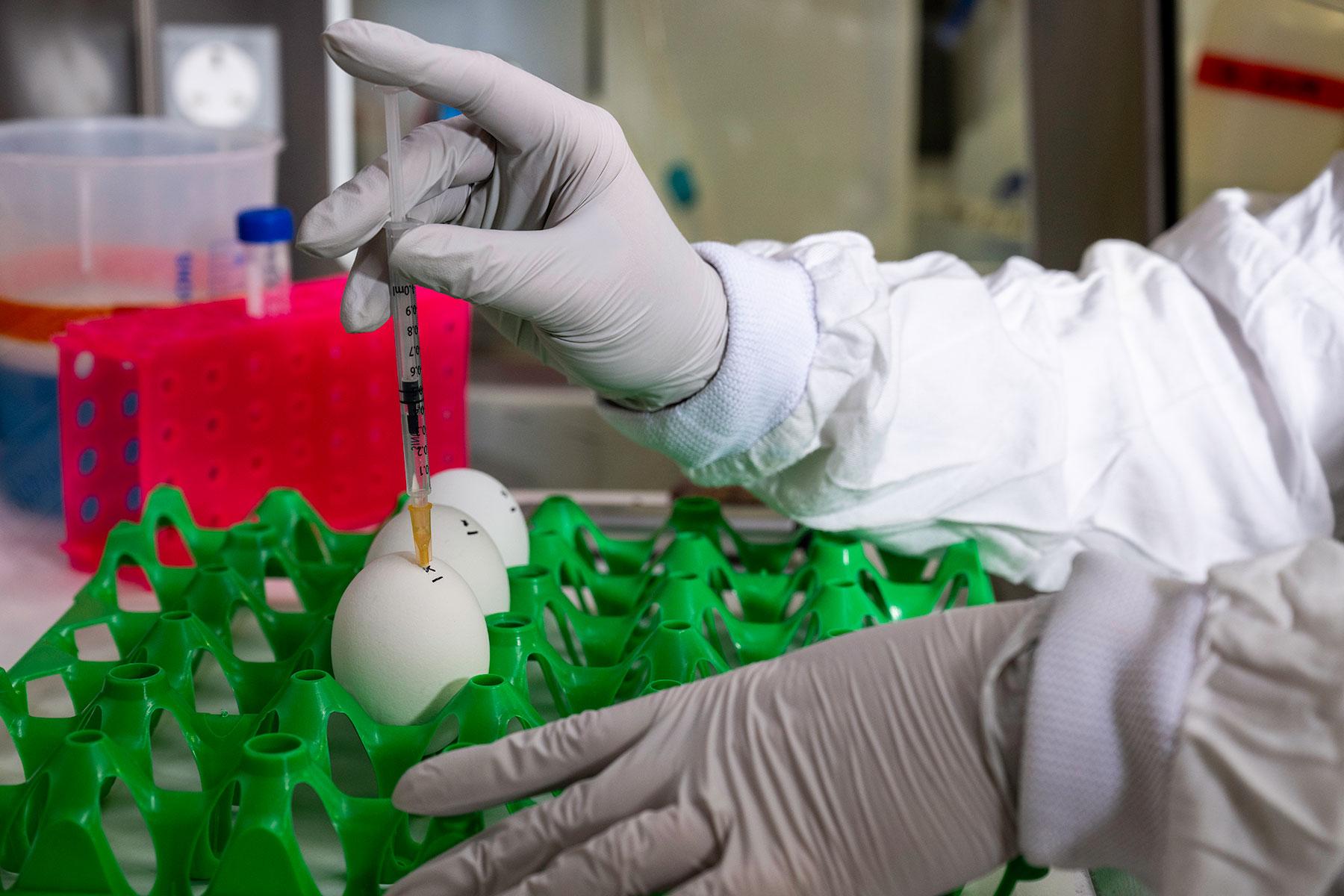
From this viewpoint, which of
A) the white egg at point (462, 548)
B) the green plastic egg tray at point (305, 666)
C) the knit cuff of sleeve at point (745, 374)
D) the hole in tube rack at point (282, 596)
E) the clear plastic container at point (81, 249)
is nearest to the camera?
the green plastic egg tray at point (305, 666)

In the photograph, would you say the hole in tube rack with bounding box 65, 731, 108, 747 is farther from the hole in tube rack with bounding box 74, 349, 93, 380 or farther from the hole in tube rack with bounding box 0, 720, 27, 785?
the hole in tube rack with bounding box 74, 349, 93, 380

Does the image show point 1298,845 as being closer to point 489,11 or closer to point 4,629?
point 4,629

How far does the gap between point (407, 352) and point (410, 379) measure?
0.02m

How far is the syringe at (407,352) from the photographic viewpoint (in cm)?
85

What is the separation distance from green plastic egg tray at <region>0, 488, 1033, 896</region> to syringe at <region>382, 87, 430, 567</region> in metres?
0.10

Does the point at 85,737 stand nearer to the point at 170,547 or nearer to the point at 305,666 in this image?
the point at 305,666

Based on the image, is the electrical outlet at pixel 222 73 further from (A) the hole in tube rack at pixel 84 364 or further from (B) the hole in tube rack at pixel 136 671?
(B) the hole in tube rack at pixel 136 671

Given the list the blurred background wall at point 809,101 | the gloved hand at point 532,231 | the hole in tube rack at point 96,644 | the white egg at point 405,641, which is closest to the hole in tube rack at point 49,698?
the hole in tube rack at point 96,644

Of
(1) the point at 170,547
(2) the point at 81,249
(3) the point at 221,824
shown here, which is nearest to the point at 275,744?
(3) the point at 221,824

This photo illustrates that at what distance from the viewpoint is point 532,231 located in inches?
34.4

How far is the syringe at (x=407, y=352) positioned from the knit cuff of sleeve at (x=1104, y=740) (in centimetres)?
43

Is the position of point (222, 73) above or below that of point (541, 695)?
above

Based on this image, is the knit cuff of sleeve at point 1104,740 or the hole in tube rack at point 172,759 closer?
the knit cuff of sleeve at point 1104,740

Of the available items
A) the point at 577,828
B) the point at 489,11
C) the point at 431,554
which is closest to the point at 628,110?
the point at 489,11
